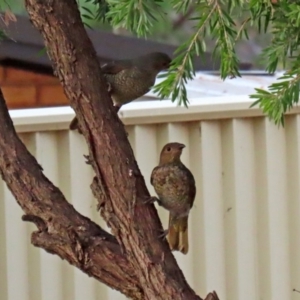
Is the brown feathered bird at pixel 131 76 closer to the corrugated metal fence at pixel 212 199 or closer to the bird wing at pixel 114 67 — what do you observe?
the bird wing at pixel 114 67

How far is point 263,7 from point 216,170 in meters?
1.67

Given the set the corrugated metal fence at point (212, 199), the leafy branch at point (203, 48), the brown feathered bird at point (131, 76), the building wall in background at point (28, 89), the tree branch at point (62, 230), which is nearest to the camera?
the leafy branch at point (203, 48)

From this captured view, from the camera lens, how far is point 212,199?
3.00 meters

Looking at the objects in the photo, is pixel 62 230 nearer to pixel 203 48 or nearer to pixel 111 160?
pixel 111 160

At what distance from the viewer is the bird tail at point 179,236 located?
7.88 ft

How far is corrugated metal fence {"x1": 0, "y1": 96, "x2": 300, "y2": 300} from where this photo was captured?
288 cm

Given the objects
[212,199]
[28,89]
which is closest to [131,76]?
[212,199]

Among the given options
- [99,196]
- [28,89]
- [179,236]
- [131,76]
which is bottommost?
A: [179,236]

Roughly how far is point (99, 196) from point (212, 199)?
147 centimetres

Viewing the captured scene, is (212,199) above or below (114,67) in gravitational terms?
below

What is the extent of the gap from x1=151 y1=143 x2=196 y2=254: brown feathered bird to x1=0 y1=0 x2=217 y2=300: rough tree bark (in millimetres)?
755

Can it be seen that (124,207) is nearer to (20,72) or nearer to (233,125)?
(233,125)

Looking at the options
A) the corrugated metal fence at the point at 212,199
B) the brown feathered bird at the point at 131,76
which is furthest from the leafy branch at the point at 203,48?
the corrugated metal fence at the point at 212,199

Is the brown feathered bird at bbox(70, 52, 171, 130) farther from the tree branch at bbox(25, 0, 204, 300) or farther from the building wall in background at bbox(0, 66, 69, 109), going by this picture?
the building wall in background at bbox(0, 66, 69, 109)
